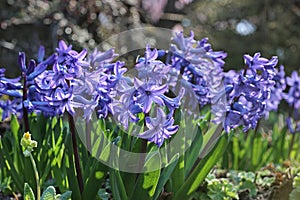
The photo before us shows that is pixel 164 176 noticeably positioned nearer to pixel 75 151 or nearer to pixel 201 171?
pixel 201 171

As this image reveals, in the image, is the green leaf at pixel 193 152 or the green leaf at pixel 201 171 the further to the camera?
the green leaf at pixel 193 152

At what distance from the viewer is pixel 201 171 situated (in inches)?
78.2

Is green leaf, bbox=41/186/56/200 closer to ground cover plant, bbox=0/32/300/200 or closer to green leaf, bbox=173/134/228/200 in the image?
ground cover plant, bbox=0/32/300/200

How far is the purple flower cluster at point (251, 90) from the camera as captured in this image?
6.30 feet

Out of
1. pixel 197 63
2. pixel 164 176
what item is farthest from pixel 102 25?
pixel 164 176

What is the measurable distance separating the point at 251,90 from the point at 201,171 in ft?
1.19

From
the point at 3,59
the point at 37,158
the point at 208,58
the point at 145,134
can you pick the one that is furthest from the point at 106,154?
the point at 3,59

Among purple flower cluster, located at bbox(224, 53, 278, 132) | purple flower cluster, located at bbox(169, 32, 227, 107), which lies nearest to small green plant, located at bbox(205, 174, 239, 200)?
purple flower cluster, located at bbox(224, 53, 278, 132)

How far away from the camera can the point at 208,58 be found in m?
2.22

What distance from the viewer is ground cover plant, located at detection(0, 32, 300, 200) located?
1727 millimetres

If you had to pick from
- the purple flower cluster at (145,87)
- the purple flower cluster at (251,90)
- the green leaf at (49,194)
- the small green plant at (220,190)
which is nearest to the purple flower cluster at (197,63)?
the purple flower cluster at (145,87)

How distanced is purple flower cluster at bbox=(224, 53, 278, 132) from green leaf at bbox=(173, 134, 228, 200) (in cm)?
8

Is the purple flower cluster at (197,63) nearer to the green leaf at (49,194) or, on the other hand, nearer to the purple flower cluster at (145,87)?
the purple flower cluster at (145,87)

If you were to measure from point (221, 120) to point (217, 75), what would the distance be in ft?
0.81
